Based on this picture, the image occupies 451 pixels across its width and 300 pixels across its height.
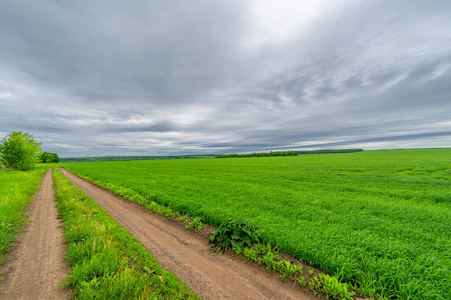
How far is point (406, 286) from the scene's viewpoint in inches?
138

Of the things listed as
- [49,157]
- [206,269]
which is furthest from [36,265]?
[49,157]

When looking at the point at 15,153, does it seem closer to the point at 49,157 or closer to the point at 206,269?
the point at 206,269

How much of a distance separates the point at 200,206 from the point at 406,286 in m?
7.51

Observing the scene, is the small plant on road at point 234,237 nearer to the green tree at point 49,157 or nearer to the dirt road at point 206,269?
the dirt road at point 206,269

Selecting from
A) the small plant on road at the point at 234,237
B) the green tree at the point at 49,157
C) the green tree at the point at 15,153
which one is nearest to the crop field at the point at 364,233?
the small plant on road at the point at 234,237

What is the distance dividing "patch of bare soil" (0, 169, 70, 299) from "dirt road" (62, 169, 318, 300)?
2.14 metres

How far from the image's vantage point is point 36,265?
14.2 ft

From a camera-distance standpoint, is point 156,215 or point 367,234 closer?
point 367,234

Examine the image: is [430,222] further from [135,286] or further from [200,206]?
[135,286]

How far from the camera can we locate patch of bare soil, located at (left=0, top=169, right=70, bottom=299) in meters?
3.45

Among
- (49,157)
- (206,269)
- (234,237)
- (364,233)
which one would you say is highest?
(49,157)

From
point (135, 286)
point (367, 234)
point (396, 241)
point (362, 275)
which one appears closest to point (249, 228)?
point (362, 275)

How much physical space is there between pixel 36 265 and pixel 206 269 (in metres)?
4.42

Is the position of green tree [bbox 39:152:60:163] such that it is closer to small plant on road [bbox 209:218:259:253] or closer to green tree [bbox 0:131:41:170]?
green tree [bbox 0:131:41:170]
